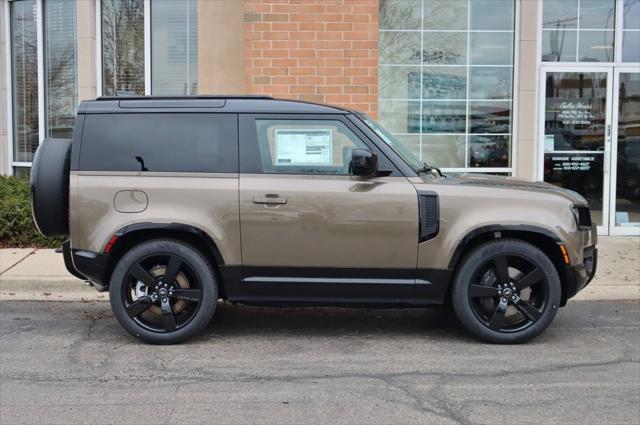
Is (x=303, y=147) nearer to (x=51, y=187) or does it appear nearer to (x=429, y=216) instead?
(x=429, y=216)

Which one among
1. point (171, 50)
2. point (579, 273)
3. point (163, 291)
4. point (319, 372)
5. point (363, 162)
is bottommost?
point (319, 372)

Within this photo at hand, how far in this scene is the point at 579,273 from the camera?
560cm

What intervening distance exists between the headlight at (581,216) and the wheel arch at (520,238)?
265 mm

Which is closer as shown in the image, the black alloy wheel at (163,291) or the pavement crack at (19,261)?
the black alloy wheel at (163,291)

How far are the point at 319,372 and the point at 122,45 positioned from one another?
795 centimetres

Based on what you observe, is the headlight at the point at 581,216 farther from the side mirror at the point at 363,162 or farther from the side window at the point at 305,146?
the side window at the point at 305,146

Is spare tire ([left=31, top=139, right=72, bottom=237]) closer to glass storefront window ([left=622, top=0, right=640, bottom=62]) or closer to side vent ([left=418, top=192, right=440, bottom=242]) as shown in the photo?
side vent ([left=418, top=192, right=440, bottom=242])

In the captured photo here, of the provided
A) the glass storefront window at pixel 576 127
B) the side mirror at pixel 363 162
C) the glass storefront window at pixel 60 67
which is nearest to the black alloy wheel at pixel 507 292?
the side mirror at pixel 363 162

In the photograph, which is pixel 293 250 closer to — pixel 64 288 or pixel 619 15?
pixel 64 288

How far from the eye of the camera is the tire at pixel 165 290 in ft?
18.3

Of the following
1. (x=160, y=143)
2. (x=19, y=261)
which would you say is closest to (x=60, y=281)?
(x=19, y=261)

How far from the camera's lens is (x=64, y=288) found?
25.2 feet

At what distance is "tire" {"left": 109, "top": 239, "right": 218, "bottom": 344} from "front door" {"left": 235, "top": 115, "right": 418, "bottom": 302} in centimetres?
36

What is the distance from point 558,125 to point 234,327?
263 inches
